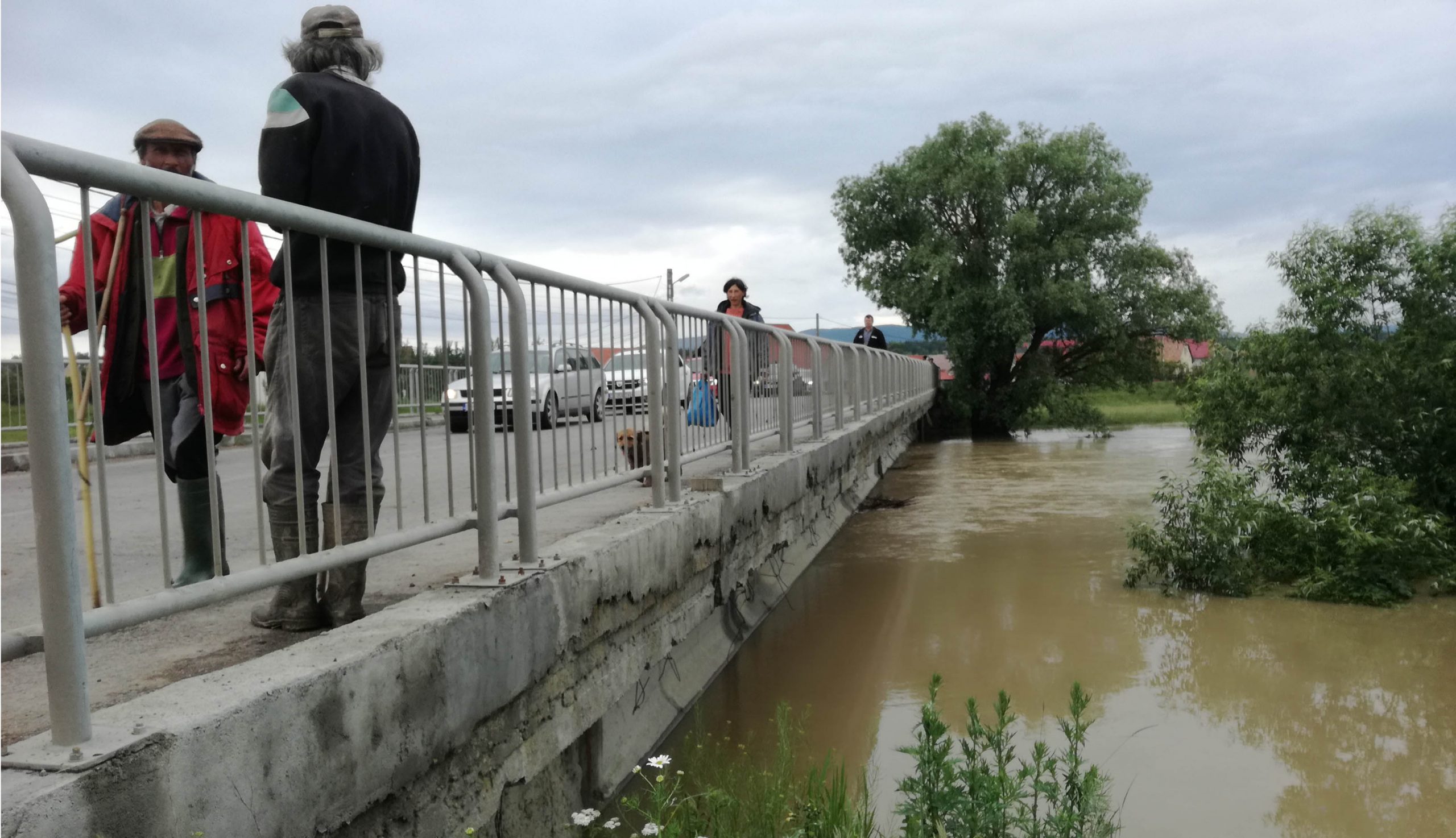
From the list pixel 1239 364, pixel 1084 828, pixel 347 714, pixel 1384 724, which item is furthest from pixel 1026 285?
pixel 347 714

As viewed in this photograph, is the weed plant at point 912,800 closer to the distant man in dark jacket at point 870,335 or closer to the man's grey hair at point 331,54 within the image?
the man's grey hair at point 331,54

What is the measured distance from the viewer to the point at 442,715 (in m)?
2.71

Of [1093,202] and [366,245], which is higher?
[1093,202]

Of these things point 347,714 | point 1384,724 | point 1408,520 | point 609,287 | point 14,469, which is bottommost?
point 1384,724

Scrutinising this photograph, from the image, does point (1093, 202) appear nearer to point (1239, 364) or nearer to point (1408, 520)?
point (1239, 364)

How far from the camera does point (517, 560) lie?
3.49m

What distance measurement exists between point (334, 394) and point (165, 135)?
3.70ft

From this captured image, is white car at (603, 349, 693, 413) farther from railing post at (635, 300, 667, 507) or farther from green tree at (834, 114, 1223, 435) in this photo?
green tree at (834, 114, 1223, 435)

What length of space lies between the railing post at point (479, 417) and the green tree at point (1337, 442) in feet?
20.3

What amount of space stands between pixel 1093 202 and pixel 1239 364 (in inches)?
602

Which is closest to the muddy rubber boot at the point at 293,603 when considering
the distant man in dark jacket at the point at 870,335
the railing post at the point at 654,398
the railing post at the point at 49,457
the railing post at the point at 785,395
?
the railing post at the point at 49,457

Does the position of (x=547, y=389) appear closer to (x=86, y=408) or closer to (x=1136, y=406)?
(x=86, y=408)

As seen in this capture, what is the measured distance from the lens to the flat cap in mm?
3383

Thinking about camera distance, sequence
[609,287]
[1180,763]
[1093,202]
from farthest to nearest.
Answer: [1093,202]
[1180,763]
[609,287]
